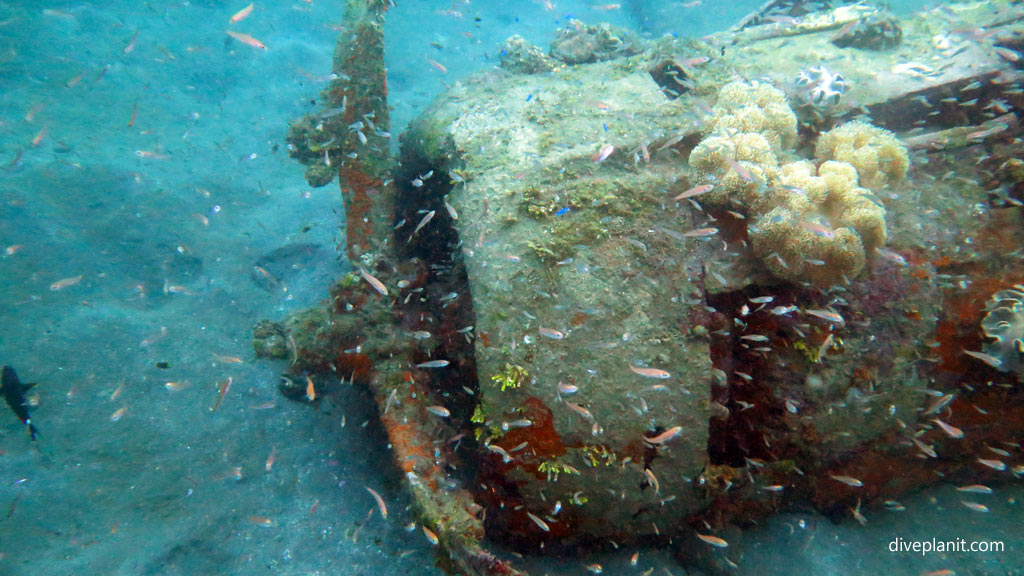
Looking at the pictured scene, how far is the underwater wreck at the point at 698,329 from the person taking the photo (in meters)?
3.94

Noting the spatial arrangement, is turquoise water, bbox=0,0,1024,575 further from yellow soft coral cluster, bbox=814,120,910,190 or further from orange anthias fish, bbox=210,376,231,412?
yellow soft coral cluster, bbox=814,120,910,190

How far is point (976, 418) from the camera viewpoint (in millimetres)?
4395

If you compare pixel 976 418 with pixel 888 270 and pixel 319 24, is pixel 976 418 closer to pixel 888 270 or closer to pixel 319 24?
pixel 888 270

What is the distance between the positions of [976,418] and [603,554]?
14.2ft

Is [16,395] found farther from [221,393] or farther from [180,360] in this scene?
[221,393]

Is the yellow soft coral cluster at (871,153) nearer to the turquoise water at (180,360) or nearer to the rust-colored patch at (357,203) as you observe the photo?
the turquoise water at (180,360)

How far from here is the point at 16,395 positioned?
7230 mm

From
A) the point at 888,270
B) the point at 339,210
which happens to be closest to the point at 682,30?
the point at 339,210

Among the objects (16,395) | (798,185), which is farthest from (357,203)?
(16,395)

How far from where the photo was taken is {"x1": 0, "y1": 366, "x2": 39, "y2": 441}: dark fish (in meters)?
7.13

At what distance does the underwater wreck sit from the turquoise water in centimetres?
96

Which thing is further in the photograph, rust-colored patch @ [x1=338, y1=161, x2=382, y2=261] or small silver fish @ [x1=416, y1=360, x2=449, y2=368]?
rust-colored patch @ [x1=338, y1=161, x2=382, y2=261]

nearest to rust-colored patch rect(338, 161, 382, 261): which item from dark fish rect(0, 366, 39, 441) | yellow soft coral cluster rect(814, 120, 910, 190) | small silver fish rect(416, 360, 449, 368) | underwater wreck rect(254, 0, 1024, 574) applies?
underwater wreck rect(254, 0, 1024, 574)

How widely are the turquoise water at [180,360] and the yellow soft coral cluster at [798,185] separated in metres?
3.19
